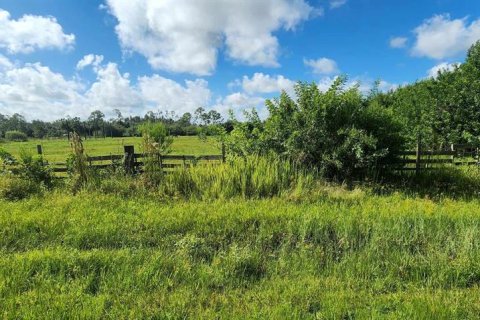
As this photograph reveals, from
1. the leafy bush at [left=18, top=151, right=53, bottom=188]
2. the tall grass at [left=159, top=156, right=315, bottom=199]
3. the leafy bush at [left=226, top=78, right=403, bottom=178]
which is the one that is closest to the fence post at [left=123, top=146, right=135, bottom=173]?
the tall grass at [left=159, top=156, right=315, bottom=199]

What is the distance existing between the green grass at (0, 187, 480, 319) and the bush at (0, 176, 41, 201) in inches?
45.0

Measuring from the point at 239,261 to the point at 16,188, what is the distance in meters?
7.39

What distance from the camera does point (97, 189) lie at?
9.64 metres

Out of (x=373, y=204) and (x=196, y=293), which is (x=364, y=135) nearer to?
(x=373, y=204)

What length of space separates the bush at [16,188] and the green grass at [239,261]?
3.75ft

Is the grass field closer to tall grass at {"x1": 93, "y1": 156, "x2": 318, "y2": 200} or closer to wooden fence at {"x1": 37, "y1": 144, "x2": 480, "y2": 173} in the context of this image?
wooden fence at {"x1": 37, "y1": 144, "x2": 480, "y2": 173}

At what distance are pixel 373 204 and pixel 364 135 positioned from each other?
2.64m

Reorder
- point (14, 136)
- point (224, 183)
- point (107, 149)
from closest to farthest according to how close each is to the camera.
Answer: point (224, 183)
point (107, 149)
point (14, 136)

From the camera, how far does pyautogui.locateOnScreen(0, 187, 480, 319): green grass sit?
13.3 feet

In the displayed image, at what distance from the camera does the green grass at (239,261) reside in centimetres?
406

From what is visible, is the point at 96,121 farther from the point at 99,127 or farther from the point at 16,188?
the point at 16,188

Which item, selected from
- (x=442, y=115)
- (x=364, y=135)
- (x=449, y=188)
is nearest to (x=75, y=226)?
(x=364, y=135)

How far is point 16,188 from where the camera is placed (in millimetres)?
9492

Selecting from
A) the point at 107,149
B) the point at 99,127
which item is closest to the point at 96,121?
the point at 99,127
